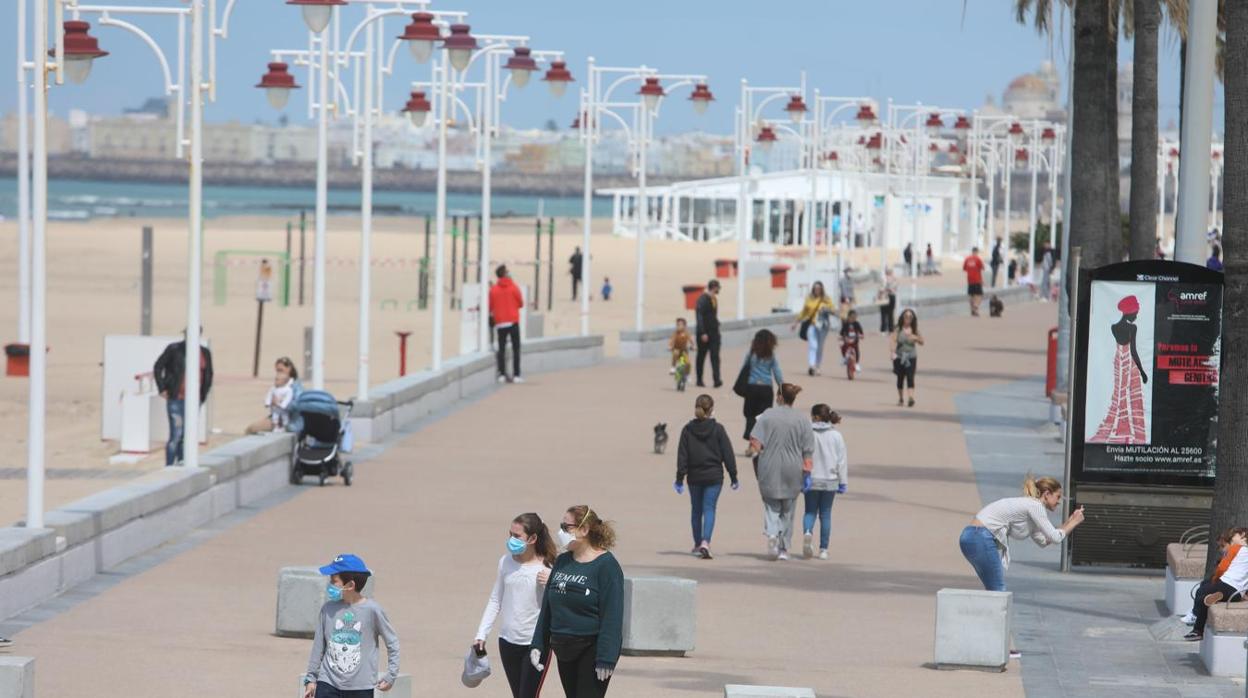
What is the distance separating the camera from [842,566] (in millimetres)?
16344

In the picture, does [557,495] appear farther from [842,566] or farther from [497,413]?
[497,413]

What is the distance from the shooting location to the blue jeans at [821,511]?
54.9ft

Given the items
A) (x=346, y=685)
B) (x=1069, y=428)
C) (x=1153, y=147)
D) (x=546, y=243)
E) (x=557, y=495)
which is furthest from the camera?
(x=546, y=243)

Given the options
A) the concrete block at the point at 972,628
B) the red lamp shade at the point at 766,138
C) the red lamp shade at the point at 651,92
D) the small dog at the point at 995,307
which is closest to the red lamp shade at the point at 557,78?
the red lamp shade at the point at 651,92

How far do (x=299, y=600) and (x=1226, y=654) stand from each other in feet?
17.3

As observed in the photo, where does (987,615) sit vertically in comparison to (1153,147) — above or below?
below

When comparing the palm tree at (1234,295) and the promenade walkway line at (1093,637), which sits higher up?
the palm tree at (1234,295)

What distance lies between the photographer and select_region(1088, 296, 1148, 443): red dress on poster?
1577 centimetres

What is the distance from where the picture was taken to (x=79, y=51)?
52.9ft

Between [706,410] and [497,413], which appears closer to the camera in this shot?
[706,410]

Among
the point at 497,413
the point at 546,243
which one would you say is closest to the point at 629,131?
the point at 497,413

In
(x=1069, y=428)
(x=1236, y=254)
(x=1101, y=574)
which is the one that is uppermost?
(x=1236, y=254)

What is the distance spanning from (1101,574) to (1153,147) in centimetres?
1155

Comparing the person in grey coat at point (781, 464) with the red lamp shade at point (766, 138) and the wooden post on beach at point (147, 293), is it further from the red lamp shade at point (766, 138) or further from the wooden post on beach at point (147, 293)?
the red lamp shade at point (766, 138)
